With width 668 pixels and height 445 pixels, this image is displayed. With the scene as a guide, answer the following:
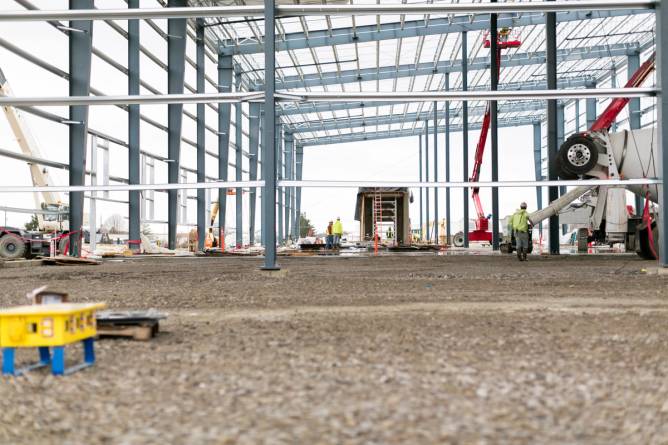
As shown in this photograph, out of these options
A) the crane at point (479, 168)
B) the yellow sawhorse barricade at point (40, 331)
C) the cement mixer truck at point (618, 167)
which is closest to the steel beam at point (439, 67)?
the crane at point (479, 168)

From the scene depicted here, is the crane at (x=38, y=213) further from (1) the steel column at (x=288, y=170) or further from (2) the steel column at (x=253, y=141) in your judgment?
(1) the steel column at (x=288, y=170)

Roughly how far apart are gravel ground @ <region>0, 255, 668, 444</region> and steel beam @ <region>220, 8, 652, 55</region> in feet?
72.6

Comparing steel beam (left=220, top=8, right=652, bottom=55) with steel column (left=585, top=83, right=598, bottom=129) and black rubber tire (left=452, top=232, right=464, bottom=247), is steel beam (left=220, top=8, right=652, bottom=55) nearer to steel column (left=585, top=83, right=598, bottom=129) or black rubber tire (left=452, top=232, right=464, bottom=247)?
steel column (left=585, top=83, right=598, bottom=129)

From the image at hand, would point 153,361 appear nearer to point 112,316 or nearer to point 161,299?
point 112,316

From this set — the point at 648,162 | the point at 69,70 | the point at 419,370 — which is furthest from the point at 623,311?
the point at 69,70

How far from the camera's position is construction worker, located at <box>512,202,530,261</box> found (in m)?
13.9

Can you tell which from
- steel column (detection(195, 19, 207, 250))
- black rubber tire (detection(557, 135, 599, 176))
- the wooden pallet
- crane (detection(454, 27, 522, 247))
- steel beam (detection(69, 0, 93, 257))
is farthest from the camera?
steel column (detection(195, 19, 207, 250))

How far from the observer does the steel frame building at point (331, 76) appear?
793 centimetres

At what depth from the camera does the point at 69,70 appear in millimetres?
16172

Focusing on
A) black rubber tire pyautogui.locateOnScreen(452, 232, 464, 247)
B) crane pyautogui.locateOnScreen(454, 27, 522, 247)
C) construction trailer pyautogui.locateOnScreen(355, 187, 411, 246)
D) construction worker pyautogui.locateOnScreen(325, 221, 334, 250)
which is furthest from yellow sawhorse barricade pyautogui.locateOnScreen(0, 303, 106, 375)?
black rubber tire pyautogui.locateOnScreen(452, 232, 464, 247)

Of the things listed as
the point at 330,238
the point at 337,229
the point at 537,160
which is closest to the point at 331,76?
the point at 337,229

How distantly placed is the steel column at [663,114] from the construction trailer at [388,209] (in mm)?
17610

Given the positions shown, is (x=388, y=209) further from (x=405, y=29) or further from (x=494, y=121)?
(x=405, y=29)

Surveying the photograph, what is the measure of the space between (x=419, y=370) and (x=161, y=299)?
140 inches
